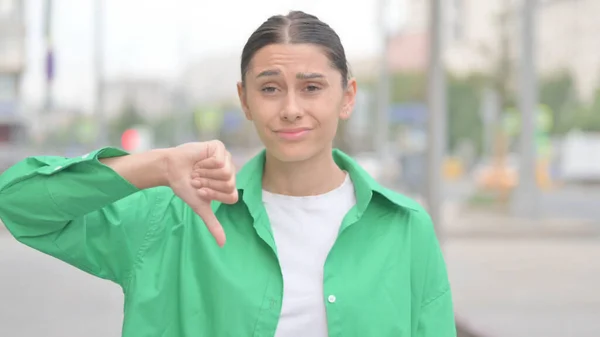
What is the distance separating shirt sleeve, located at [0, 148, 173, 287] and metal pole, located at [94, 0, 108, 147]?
740 inches

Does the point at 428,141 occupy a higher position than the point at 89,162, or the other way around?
the point at 89,162

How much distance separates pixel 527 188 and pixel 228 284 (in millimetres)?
15081

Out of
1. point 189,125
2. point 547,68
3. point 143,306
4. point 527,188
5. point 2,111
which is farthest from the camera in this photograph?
point 189,125

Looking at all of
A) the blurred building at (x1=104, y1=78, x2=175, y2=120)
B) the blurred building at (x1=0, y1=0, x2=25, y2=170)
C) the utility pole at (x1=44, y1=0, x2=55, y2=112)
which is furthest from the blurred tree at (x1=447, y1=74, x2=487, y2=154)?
the utility pole at (x1=44, y1=0, x2=55, y2=112)

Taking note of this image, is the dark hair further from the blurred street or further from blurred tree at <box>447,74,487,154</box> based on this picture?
blurred tree at <box>447,74,487,154</box>

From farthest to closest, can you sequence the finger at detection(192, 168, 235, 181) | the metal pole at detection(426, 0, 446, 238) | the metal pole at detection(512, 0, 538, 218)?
1. the metal pole at detection(512, 0, 538, 218)
2. the metal pole at detection(426, 0, 446, 238)
3. the finger at detection(192, 168, 235, 181)

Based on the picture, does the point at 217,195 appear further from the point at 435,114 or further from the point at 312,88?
the point at 435,114

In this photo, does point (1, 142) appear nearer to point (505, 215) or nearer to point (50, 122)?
point (50, 122)

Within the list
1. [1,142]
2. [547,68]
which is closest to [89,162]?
A: [1,142]

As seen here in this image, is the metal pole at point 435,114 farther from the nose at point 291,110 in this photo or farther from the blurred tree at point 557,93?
Result: the blurred tree at point 557,93

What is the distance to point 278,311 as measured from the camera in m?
1.73

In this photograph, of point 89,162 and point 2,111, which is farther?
point 2,111

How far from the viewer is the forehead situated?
1.77 meters

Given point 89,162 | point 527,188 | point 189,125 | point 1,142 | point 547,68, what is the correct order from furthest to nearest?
point 189,125 < point 547,68 < point 1,142 < point 527,188 < point 89,162
